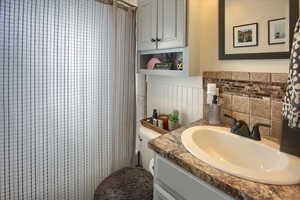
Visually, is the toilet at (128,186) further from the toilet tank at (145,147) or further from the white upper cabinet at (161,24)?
the white upper cabinet at (161,24)

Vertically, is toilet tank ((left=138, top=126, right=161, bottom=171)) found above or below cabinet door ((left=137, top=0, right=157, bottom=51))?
below

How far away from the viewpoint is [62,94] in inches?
48.5

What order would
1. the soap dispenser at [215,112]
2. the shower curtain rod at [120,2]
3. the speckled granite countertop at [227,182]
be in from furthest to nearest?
the shower curtain rod at [120,2] < the soap dispenser at [215,112] < the speckled granite countertop at [227,182]

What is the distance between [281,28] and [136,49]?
1.08 m

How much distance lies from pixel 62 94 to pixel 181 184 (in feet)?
3.15

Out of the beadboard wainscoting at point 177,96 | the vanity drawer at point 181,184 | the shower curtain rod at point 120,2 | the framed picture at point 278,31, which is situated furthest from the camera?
the shower curtain rod at point 120,2

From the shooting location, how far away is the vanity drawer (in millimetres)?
623

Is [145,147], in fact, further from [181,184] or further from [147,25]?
[147,25]

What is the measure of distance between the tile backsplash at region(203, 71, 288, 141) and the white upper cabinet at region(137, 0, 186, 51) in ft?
1.17

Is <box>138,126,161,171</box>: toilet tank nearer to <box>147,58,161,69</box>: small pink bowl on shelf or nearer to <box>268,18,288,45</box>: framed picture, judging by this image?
<box>147,58,161,69</box>: small pink bowl on shelf

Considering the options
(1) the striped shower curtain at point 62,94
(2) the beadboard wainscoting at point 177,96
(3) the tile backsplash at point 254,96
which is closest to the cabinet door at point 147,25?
(1) the striped shower curtain at point 62,94

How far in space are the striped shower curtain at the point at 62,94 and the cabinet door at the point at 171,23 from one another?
39cm

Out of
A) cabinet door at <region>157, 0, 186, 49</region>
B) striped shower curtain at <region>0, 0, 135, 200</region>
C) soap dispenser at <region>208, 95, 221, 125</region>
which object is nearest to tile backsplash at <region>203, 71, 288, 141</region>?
soap dispenser at <region>208, 95, 221, 125</region>

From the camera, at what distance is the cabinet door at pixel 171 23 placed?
45.9 inches
